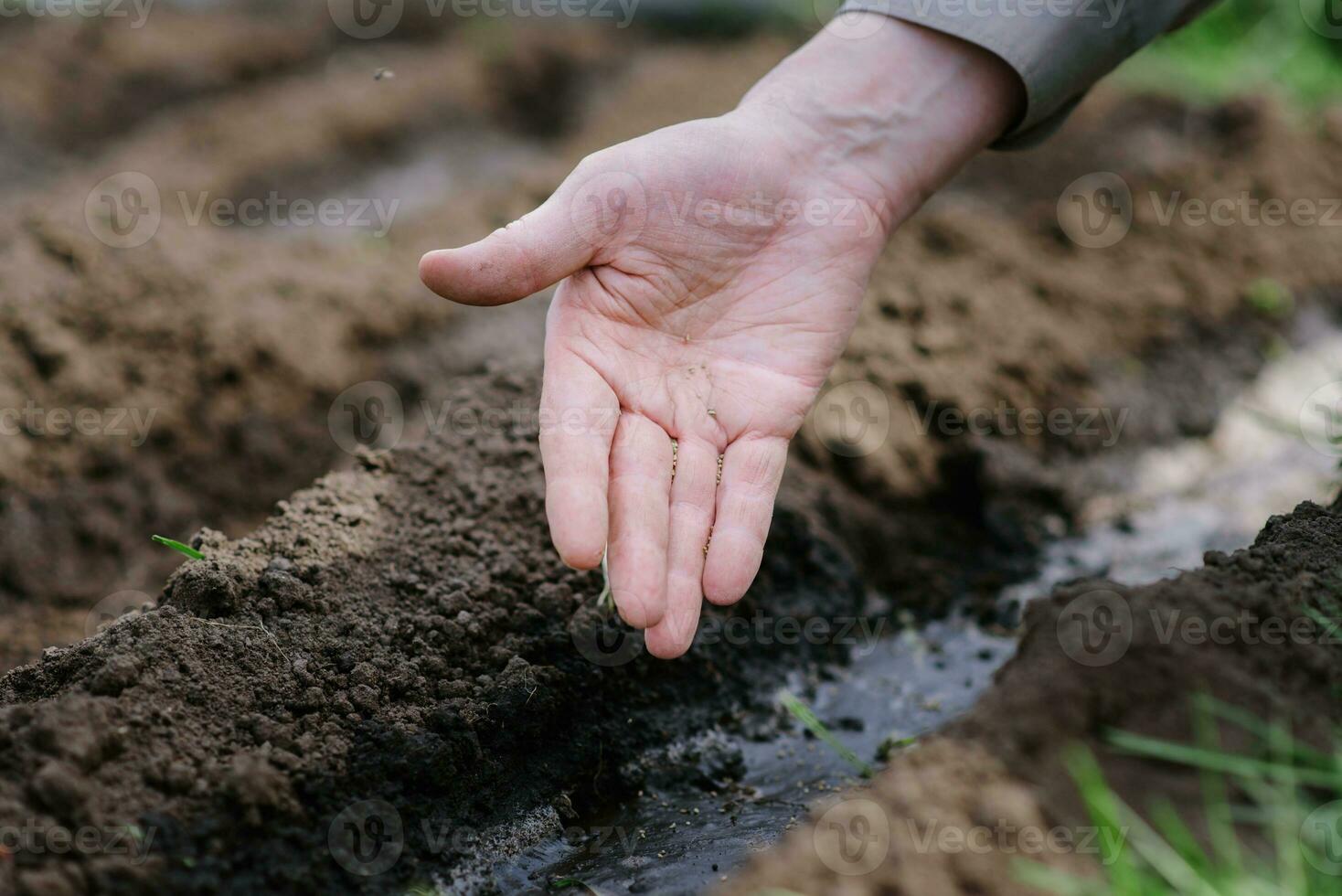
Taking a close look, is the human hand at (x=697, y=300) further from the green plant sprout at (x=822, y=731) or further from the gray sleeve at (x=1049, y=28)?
the green plant sprout at (x=822, y=731)

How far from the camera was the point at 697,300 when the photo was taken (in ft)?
7.23

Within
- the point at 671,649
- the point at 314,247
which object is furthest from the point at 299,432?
the point at 671,649

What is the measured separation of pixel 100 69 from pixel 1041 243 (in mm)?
4323

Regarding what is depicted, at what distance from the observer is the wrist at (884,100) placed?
2383mm

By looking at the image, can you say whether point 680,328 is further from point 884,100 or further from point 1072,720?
point 1072,720

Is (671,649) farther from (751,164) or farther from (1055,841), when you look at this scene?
(751,164)

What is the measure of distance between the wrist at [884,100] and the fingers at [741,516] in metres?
0.76

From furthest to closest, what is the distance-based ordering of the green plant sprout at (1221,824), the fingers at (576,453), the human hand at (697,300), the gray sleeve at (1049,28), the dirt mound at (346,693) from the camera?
the gray sleeve at (1049,28), the human hand at (697,300), the fingers at (576,453), the dirt mound at (346,693), the green plant sprout at (1221,824)

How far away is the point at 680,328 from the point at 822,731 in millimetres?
854

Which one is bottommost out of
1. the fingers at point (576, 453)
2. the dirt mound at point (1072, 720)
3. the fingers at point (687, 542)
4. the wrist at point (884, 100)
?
the dirt mound at point (1072, 720)

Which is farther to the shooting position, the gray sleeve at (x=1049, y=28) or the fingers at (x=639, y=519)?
the gray sleeve at (x=1049, y=28)

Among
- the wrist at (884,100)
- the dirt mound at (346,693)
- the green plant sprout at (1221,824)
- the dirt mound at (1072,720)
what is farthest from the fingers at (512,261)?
the green plant sprout at (1221,824)

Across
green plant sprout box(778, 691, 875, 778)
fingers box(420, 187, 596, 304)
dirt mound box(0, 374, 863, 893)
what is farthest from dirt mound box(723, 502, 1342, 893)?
fingers box(420, 187, 596, 304)

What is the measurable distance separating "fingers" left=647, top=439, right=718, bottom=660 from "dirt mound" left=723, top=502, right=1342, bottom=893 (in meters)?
0.48
